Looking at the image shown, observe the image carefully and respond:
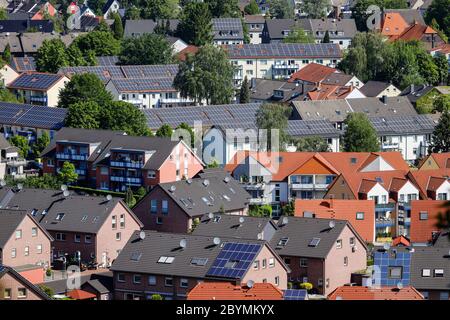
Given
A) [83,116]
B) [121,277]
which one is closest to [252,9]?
[83,116]

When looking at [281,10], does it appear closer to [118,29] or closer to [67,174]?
[118,29]

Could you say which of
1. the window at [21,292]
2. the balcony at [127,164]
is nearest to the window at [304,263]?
the window at [21,292]

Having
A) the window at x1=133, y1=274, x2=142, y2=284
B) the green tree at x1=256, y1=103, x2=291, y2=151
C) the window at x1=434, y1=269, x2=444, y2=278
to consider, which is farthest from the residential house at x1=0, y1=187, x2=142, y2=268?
the green tree at x1=256, y1=103, x2=291, y2=151

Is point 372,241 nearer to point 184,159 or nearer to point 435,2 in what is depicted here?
point 184,159

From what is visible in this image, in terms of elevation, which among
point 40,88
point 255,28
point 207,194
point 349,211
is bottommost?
point 349,211

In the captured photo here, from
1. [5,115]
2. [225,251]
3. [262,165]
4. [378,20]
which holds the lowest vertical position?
[225,251]

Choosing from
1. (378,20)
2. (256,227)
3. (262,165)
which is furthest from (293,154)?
(378,20)
